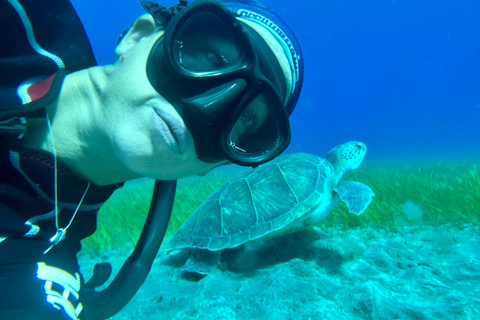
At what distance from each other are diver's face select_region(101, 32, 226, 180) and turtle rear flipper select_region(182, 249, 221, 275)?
74.4 inches

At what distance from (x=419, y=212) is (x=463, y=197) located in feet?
3.06

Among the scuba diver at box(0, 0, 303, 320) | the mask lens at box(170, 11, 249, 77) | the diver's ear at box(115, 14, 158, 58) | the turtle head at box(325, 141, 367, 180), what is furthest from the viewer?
the turtle head at box(325, 141, 367, 180)

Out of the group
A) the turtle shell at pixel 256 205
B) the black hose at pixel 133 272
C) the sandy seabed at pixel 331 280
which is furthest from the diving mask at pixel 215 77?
the turtle shell at pixel 256 205

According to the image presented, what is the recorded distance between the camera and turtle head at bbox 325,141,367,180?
14.3 feet

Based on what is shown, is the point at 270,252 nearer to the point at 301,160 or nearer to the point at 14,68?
the point at 301,160

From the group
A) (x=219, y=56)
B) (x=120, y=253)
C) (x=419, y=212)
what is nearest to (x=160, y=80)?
(x=219, y=56)

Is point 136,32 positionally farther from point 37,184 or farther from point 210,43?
point 37,184

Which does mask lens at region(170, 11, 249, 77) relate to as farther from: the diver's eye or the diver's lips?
the diver's lips

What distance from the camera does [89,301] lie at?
59.0 inches

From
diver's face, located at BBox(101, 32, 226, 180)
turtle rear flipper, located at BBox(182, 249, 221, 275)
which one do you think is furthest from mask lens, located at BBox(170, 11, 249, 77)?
turtle rear flipper, located at BBox(182, 249, 221, 275)

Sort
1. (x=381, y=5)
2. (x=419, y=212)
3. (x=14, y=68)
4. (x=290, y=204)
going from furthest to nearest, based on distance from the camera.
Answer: (x=381, y=5) → (x=419, y=212) → (x=290, y=204) → (x=14, y=68)

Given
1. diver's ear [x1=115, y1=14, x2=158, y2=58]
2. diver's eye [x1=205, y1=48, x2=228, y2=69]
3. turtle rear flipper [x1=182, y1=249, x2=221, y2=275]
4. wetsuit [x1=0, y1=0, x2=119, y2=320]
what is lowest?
turtle rear flipper [x1=182, y1=249, x2=221, y2=275]

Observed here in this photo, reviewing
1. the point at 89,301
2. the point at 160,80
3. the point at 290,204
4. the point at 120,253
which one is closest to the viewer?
the point at 160,80

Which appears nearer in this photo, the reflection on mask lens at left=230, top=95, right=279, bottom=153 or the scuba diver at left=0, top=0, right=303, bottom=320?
the scuba diver at left=0, top=0, right=303, bottom=320
